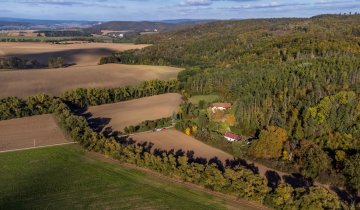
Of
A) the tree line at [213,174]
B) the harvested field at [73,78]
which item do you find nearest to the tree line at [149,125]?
the tree line at [213,174]

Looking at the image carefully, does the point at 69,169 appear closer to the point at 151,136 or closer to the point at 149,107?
the point at 151,136

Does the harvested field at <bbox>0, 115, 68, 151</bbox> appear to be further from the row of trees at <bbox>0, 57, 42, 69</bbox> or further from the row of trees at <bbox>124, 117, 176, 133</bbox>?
the row of trees at <bbox>0, 57, 42, 69</bbox>

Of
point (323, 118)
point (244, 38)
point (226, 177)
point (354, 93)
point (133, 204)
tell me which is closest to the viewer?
point (133, 204)

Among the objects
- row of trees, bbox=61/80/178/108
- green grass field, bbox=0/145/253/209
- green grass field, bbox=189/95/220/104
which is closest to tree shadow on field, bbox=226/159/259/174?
green grass field, bbox=0/145/253/209

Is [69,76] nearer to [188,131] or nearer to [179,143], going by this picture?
[188,131]

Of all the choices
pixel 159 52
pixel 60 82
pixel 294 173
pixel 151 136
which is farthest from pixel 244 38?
pixel 294 173

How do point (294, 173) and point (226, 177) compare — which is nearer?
point (226, 177)

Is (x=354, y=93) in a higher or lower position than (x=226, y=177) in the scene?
higher
